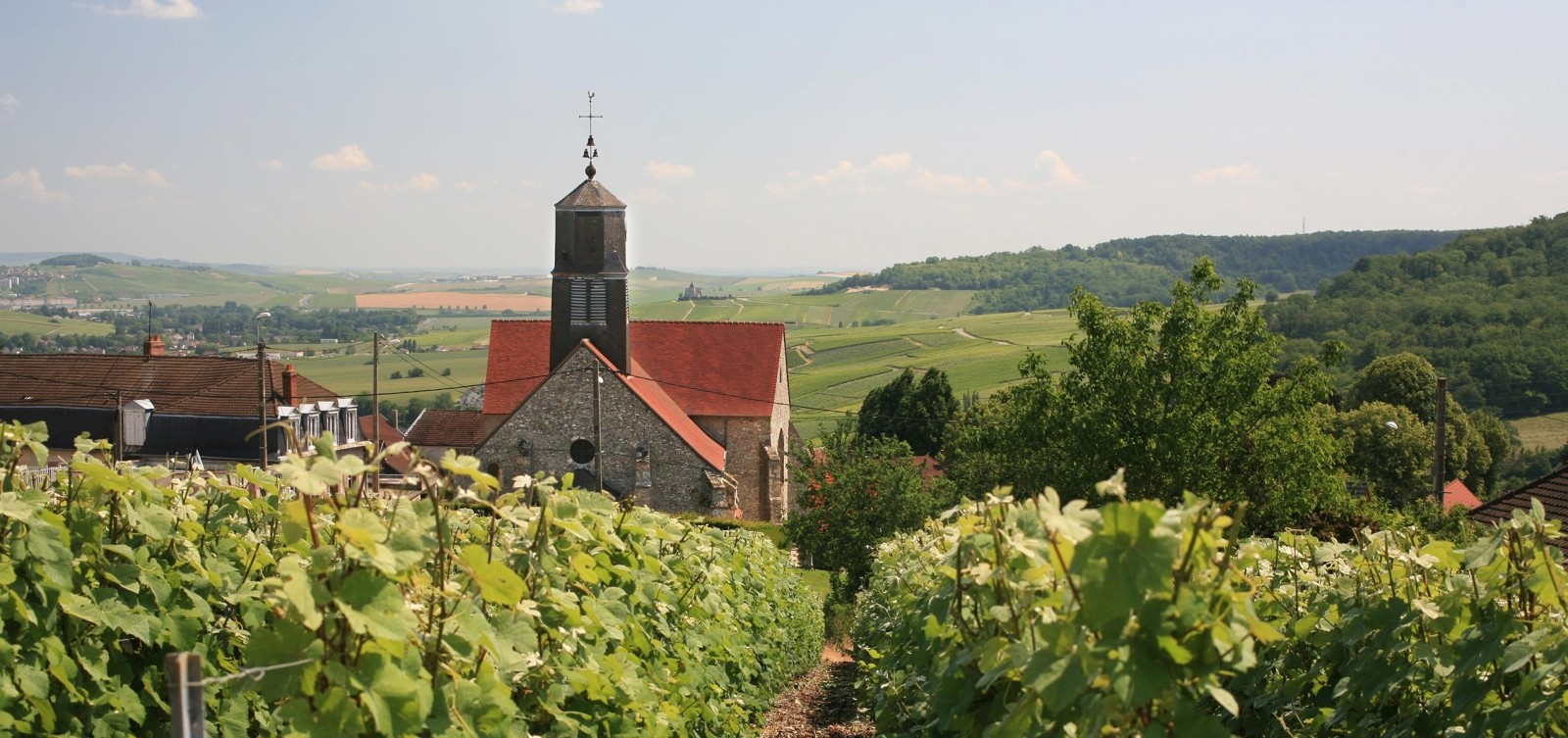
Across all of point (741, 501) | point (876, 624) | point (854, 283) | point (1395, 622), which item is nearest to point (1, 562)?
point (1395, 622)

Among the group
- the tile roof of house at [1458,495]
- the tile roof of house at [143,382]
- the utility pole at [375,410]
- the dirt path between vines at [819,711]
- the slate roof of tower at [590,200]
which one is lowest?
the tile roof of house at [1458,495]

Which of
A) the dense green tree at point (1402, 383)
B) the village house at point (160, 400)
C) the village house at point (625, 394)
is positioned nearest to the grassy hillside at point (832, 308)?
the dense green tree at point (1402, 383)

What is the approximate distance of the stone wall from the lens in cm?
3491

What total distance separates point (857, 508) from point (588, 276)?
1143cm

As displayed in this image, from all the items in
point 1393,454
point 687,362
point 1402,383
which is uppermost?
point 687,362

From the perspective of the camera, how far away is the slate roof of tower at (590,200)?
37.3 metres

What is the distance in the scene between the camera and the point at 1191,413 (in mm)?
22828

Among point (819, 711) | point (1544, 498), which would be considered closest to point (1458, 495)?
point (1544, 498)

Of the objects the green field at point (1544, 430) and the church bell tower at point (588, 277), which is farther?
the green field at point (1544, 430)

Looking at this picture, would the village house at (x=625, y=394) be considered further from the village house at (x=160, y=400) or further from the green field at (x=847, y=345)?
the green field at (x=847, y=345)

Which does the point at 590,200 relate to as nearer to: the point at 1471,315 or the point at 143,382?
the point at 143,382

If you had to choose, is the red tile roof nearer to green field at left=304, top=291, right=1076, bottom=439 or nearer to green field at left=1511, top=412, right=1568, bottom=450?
green field at left=304, top=291, right=1076, bottom=439

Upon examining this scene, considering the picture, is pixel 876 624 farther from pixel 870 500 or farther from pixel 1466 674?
pixel 870 500

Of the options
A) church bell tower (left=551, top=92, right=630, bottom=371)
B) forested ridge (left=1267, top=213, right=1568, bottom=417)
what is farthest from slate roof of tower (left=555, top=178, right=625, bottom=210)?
forested ridge (left=1267, top=213, right=1568, bottom=417)
